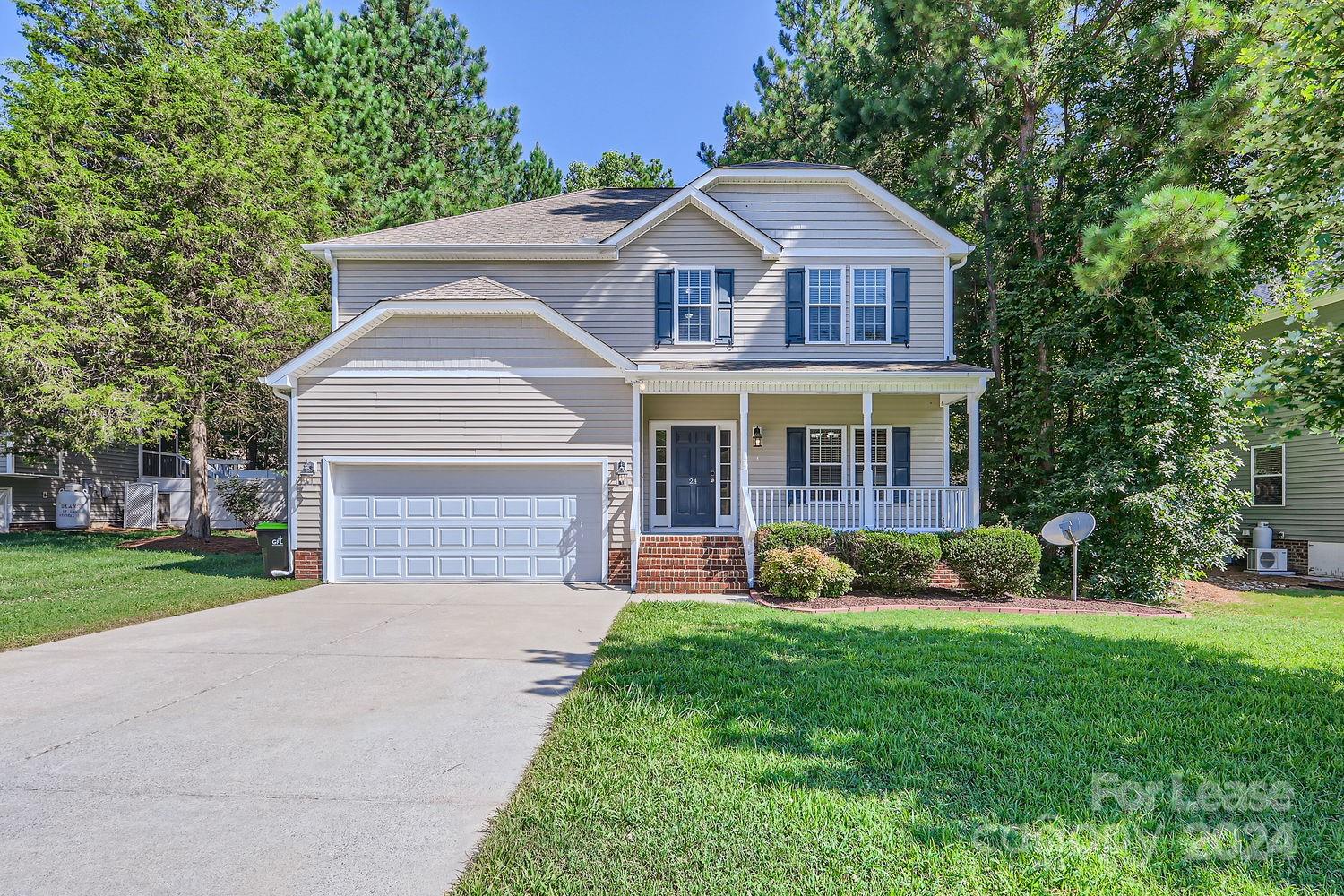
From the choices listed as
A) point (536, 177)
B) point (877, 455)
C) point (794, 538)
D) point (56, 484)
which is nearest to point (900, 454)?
point (877, 455)

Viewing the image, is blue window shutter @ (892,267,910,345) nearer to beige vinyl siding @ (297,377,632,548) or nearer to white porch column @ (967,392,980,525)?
white porch column @ (967,392,980,525)

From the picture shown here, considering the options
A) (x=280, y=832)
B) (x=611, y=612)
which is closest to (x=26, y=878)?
(x=280, y=832)

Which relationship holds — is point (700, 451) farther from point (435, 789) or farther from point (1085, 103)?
point (1085, 103)

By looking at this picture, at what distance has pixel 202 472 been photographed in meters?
16.3

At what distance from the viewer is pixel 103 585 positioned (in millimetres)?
10266

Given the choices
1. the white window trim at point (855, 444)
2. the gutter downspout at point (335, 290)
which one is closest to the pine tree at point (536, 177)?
the gutter downspout at point (335, 290)

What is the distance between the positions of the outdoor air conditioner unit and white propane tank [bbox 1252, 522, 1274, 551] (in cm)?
10

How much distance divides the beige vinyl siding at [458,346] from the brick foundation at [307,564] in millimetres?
3085

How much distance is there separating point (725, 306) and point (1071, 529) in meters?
7.04

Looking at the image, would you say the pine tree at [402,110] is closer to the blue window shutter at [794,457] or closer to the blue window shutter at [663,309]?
the blue window shutter at [663,309]

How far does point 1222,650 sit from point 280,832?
26.6 ft

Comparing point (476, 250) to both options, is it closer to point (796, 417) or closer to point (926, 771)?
point (796, 417)

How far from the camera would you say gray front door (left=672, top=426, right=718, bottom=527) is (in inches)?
509

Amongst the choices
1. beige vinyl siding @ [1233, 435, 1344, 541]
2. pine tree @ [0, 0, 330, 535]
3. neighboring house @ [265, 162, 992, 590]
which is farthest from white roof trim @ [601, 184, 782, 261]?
beige vinyl siding @ [1233, 435, 1344, 541]
